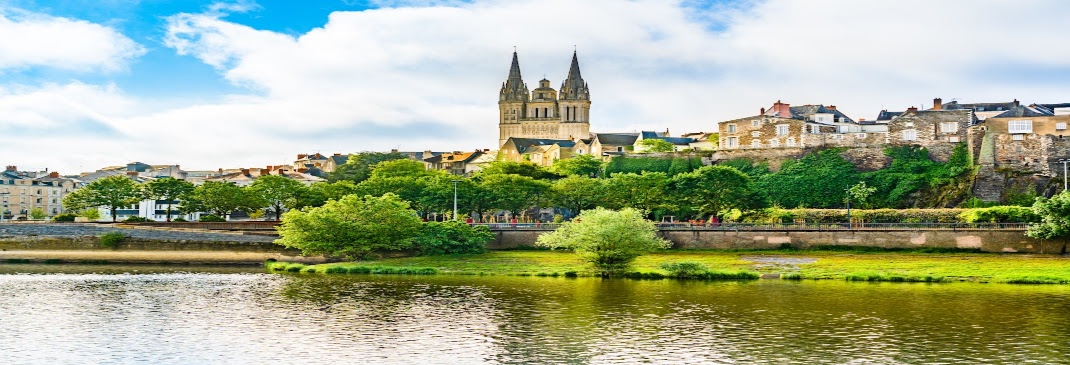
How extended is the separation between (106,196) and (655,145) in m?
63.1

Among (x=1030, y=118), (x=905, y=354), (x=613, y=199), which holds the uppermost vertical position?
(x=1030, y=118)

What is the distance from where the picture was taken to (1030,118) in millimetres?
90812

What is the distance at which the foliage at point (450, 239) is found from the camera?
71500 mm

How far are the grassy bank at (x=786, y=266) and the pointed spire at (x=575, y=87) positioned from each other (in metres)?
116

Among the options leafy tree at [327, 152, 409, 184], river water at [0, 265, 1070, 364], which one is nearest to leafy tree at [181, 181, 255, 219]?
leafy tree at [327, 152, 409, 184]

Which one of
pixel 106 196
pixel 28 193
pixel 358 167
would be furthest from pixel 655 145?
pixel 28 193

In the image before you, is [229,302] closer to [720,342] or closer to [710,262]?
[720,342]

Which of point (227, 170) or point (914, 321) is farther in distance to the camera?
point (227, 170)

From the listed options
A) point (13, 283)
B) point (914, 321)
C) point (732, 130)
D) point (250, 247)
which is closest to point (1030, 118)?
point (732, 130)

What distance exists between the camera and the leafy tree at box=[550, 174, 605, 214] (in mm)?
89188

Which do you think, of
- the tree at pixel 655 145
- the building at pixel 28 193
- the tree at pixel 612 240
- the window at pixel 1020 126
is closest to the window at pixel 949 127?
the window at pixel 1020 126

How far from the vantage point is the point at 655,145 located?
131m

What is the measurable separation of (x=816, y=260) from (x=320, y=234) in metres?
31.4

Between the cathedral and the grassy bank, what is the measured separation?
114383 millimetres
